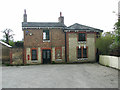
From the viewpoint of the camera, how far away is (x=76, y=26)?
18.6 meters

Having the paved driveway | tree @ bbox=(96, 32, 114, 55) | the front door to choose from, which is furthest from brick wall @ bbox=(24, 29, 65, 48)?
the paved driveway

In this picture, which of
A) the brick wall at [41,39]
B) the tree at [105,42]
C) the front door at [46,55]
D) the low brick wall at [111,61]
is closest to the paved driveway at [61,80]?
the low brick wall at [111,61]

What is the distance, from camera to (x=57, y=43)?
17812 mm

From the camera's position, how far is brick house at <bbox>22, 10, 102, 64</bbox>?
17.3 m

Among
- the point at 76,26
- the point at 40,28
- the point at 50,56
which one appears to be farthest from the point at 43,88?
the point at 76,26

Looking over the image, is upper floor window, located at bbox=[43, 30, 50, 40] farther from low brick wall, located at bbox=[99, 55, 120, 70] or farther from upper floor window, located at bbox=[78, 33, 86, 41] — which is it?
low brick wall, located at bbox=[99, 55, 120, 70]

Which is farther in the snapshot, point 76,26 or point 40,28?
point 76,26

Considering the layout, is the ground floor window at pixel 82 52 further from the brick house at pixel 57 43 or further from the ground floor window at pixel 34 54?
the ground floor window at pixel 34 54

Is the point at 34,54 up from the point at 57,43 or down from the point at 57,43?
down

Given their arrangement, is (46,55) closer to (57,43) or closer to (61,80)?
(57,43)

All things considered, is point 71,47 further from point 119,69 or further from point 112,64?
point 119,69

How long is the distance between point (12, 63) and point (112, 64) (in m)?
14.4

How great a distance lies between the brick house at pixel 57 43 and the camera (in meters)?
17.3

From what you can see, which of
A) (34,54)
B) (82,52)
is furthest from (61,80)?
(82,52)
